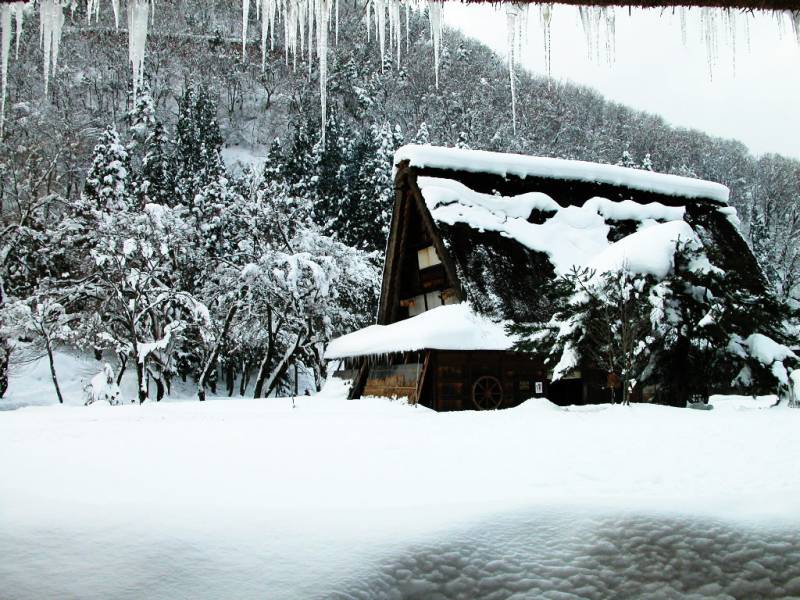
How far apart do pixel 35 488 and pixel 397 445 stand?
346 centimetres

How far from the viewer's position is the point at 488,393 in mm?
15211

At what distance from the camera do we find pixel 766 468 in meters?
5.09

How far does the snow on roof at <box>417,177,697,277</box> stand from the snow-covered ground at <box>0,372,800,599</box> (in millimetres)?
10790

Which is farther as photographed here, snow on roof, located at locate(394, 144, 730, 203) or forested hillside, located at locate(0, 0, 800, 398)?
forested hillside, located at locate(0, 0, 800, 398)

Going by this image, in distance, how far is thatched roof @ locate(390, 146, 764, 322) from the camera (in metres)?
15.4

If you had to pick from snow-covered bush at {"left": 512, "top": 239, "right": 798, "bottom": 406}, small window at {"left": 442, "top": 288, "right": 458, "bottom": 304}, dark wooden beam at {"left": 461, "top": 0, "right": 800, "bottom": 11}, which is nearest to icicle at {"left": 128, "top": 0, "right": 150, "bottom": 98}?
dark wooden beam at {"left": 461, "top": 0, "right": 800, "bottom": 11}

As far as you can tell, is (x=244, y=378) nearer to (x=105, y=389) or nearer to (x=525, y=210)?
(x=105, y=389)

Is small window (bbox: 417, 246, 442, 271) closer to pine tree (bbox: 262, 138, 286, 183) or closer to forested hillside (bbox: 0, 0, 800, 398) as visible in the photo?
forested hillside (bbox: 0, 0, 800, 398)

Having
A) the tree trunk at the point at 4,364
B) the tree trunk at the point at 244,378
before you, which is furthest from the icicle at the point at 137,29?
the tree trunk at the point at 244,378

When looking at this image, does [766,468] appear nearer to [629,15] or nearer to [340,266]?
[629,15]

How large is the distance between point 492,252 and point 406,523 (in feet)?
43.6

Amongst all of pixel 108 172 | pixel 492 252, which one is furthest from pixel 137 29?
pixel 108 172

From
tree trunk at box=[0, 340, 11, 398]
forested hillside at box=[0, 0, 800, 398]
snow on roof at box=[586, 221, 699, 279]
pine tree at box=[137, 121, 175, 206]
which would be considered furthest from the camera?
pine tree at box=[137, 121, 175, 206]

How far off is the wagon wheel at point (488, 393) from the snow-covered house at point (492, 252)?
0.09 ft
